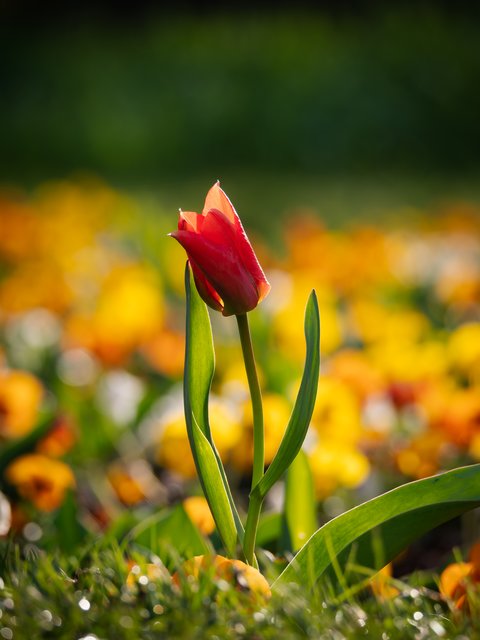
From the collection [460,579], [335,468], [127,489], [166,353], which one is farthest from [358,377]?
[460,579]

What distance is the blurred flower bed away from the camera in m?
1.55

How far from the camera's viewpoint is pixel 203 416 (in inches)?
41.5

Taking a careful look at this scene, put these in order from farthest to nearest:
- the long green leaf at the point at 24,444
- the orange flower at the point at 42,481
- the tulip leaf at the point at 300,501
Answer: the long green leaf at the point at 24,444, the orange flower at the point at 42,481, the tulip leaf at the point at 300,501

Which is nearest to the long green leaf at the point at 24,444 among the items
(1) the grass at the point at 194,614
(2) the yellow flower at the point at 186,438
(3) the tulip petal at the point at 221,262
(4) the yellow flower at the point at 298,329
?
(2) the yellow flower at the point at 186,438

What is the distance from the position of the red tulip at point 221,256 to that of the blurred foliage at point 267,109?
6412mm

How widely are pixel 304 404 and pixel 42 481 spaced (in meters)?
0.61

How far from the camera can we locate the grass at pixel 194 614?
0.90 m

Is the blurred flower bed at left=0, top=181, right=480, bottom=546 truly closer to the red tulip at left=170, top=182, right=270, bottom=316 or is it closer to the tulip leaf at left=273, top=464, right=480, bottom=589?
the tulip leaf at left=273, top=464, right=480, bottom=589

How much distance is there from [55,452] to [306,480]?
539mm

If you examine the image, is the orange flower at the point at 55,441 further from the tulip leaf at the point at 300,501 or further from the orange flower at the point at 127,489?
the tulip leaf at the point at 300,501

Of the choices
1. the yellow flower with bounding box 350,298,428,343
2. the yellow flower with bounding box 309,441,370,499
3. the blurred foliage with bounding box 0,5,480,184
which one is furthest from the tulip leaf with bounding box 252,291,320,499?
the blurred foliage with bounding box 0,5,480,184

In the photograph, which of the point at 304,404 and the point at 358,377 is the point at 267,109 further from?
the point at 304,404

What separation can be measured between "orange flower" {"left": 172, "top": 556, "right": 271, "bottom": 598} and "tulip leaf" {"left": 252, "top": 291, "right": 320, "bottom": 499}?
93 mm

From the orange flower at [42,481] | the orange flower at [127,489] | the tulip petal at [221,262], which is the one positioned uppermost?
the tulip petal at [221,262]
